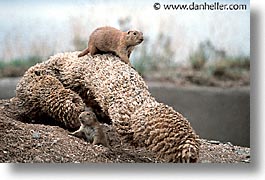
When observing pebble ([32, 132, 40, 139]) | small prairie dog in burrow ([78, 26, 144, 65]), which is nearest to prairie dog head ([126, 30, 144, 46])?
small prairie dog in burrow ([78, 26, 144, 65])

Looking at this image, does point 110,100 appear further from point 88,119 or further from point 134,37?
point 134,37

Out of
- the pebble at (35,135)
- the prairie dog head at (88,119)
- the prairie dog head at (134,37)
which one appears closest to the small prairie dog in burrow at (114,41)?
the prairie dog head at (134,37)

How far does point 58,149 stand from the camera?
2053 mm

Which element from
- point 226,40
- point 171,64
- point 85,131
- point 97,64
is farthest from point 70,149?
point 226,40

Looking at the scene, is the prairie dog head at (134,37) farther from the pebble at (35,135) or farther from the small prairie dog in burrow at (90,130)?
the pebble at (35,135)

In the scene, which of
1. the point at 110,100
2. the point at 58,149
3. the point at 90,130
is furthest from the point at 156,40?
the point at 58,149

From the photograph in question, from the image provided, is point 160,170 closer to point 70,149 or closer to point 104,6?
point 70,149

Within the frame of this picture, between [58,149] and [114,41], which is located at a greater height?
[114,41]

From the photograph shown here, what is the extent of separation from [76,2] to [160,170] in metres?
0.55

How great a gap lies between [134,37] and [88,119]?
28cm

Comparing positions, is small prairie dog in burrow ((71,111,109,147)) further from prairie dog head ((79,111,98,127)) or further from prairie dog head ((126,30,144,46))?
prairie dog head ((126,30,144,46))

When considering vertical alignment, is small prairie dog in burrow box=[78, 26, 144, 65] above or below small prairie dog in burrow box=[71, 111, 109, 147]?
above

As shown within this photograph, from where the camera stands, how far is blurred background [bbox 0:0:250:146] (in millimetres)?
2070

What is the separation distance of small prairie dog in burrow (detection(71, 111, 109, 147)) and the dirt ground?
1cm
